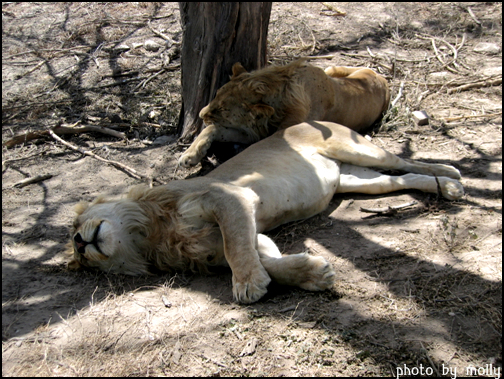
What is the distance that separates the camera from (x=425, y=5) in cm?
841

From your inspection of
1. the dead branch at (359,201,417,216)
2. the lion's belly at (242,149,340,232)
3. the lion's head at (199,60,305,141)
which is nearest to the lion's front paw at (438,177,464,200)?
the dead branch at (359,201,417,216)

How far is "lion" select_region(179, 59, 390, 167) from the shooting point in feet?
15.5

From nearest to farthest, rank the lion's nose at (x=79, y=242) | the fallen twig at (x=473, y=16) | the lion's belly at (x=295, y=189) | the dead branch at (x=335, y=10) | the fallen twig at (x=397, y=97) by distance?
1. the lion's nose at (x=79, y=242)
2. the lion's belly at (x=295, y=189)
3. the fallen twig at (x=397, y=97)
4. the fallen twig at (x=473, y=16)
5. the dead branch at (x=335, y=10)

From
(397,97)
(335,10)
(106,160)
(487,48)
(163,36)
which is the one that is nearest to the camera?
(106,160)

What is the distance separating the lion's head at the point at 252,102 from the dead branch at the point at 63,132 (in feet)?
4.19

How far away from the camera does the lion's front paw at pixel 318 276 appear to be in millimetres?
2881

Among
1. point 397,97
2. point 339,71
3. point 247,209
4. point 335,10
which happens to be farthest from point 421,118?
point 335,10

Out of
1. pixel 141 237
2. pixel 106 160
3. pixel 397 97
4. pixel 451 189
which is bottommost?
pixel 106 160

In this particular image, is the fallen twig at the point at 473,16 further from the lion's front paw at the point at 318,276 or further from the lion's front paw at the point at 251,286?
the lion's front paw at the point at 251,286

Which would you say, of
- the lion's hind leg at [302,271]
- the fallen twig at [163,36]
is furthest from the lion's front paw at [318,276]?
the fallen twig at [163,36]

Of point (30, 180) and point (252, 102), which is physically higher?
point (252, 102)

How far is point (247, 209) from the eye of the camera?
3.22m

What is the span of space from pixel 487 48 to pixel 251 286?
5.96 metres

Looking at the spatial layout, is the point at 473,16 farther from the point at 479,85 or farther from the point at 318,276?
the point at 318,276
